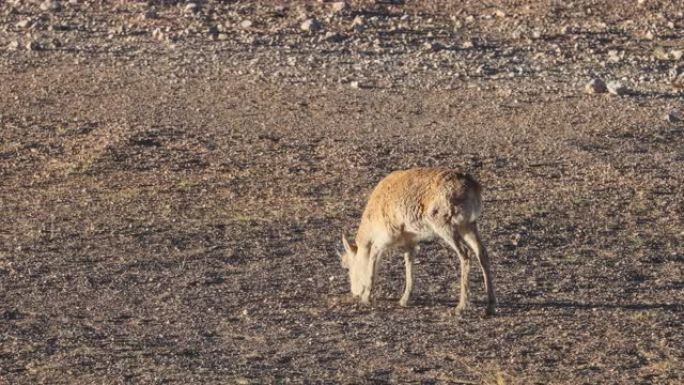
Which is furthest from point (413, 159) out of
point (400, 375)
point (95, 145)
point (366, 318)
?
point (400, 375)

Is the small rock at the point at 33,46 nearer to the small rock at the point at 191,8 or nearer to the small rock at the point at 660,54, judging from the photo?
the small rock at the point at 191,8

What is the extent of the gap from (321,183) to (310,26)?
6.06 meters

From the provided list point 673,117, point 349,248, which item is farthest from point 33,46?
point 349,248

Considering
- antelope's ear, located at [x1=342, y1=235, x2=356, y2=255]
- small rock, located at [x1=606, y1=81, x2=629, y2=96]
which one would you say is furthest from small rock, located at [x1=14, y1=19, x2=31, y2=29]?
antelope's ear, located at [x1=342, y1=235, x2=356, y2=255]

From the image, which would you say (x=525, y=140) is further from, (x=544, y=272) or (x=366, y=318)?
(x=366, y=318)

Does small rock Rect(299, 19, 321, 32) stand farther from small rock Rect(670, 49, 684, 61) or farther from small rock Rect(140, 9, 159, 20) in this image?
small rock Rect(670, 49, 684, 61)

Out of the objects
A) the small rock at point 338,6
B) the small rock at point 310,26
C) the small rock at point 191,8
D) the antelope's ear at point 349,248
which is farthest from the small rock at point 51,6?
the antelope's ear at point 349,248

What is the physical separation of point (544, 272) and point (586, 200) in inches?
89.9

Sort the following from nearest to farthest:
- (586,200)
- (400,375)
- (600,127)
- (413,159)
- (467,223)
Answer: (400,375) → (467,223) → (586,200) → (413,159) → (600,127)

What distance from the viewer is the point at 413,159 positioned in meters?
14.8

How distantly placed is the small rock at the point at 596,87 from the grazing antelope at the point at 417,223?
23.9 ft

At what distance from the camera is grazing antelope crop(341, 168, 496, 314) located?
9945mm

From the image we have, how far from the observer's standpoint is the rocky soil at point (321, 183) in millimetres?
9602

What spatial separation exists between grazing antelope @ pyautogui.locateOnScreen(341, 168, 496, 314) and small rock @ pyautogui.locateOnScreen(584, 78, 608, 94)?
23.9 feet
